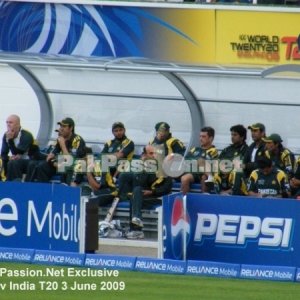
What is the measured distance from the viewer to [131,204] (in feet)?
64.1

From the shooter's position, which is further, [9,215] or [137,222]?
[137,222]

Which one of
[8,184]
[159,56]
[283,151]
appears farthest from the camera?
[159,56]

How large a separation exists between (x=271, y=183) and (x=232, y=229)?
67.3 inches

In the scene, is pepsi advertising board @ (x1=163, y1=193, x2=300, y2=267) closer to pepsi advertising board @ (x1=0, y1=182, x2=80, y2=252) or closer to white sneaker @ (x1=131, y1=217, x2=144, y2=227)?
pepsi advertising board @ (x1=0, y1=182, x2=80, y2=252)

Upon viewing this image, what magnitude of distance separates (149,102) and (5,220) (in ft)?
14.9

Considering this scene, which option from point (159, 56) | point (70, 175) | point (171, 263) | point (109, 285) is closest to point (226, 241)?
point (171, 263)

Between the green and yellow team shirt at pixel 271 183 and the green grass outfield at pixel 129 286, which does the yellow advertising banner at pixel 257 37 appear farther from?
the green grass outfield at pixel 129 286

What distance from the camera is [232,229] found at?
17062 millimetres

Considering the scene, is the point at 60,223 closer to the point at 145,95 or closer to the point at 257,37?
the point at 145,95

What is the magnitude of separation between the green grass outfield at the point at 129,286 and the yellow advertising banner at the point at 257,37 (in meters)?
6.70

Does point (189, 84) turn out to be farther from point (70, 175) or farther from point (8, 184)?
point (8, 184)

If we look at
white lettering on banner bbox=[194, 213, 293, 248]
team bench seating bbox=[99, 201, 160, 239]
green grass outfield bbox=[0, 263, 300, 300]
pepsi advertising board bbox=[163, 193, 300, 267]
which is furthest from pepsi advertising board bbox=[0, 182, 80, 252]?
team bench seating bbox=[99, 201, 160, 239]

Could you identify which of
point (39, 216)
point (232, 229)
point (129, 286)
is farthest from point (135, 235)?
point (129, 286)
